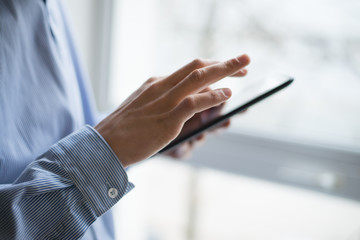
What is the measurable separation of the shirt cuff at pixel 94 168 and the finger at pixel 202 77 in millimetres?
130

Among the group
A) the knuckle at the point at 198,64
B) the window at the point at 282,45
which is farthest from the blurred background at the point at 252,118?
the knuckle at the point at 198,64

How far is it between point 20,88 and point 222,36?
2.91 feet

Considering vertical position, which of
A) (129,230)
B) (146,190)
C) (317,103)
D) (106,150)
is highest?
(106,150)

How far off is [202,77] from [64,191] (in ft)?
0.85

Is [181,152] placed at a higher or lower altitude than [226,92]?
lower

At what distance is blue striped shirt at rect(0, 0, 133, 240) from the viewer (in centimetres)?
45

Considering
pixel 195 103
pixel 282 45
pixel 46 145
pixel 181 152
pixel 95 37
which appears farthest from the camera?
pixel 95 37

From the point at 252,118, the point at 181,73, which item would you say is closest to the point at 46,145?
the point at 181,73

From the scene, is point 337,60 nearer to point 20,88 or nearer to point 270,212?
point 270,212

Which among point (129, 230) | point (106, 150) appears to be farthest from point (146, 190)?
point (106, 150)

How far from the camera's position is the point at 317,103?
1193 millimetres

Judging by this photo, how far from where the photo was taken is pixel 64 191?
0.46 meters

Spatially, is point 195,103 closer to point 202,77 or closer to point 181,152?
point 202,77

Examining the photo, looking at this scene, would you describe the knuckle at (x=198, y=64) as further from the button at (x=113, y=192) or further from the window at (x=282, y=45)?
the window at (x=282, y=45)
